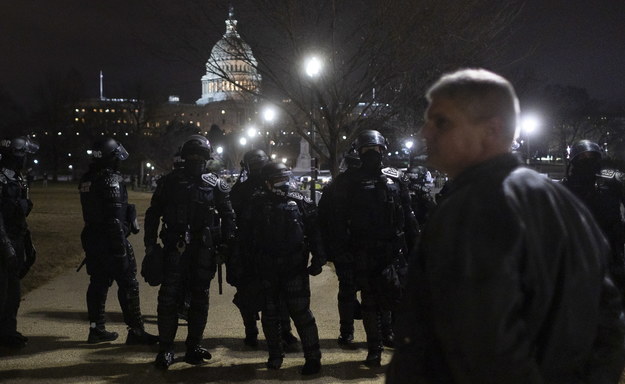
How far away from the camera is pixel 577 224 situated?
1908 mm

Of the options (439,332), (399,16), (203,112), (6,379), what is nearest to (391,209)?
(6,379)

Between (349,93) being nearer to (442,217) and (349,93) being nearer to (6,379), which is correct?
(6,379)

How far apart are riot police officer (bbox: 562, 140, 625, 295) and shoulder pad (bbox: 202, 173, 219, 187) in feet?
14.9

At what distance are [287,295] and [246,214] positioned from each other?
3.10ft

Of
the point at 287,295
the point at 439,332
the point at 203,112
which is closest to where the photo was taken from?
the point at 439,332

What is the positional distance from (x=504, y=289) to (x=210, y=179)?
479cm

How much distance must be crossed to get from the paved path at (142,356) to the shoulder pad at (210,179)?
6.22 feet

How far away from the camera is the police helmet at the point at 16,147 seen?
267 inches

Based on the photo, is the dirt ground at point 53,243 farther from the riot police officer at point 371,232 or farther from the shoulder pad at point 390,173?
the shoulder pad at point 390,173

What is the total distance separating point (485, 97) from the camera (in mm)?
1946

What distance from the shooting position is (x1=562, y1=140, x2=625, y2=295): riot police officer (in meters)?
7.50

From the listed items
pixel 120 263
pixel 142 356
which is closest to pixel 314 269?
pixel 142 356

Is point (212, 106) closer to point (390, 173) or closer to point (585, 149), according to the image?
point (585, 149)

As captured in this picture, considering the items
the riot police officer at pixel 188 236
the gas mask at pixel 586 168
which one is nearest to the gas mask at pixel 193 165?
the riot police officer at pixel 188 236
